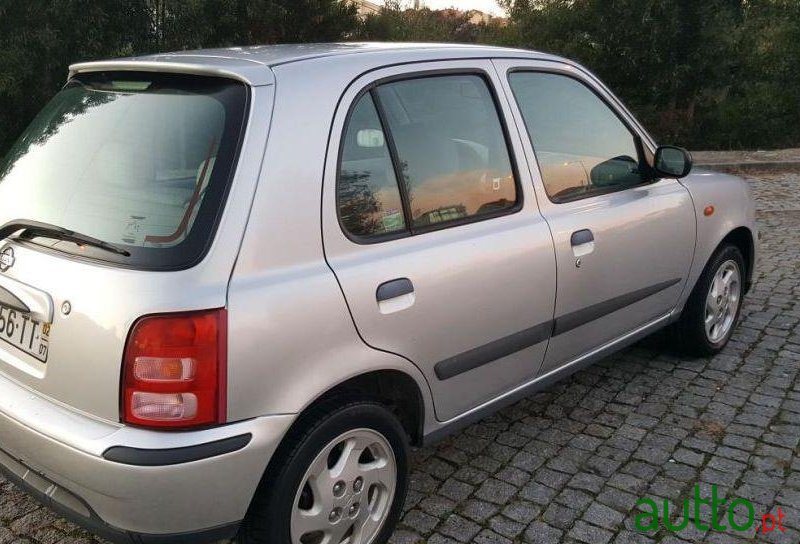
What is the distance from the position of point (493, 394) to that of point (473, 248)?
67 cm

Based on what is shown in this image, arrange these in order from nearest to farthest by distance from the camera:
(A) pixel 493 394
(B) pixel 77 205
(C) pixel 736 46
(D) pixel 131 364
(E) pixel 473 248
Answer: (D) pixel 131 364, (B) pixel 77 205, (E) pixel 473 248, (A) pixel 493 394, (C) pixel 736 46

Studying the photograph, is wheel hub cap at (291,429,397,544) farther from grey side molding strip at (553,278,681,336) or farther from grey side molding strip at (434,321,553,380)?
grey side molding strip at (553,278,681,336)

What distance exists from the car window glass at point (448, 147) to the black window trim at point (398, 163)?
0.01 meters

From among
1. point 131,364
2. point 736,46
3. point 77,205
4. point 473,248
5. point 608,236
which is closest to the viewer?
point 131,364

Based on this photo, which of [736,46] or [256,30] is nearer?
[256,30]

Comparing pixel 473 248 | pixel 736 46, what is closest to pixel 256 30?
pixel 736 46

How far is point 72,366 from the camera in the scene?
85.7 inches

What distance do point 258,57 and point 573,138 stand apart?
1.60 meters

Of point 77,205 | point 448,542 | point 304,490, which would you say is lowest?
point 448,542

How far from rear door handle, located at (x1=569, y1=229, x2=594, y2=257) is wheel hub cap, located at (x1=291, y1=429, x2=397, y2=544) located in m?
1.26

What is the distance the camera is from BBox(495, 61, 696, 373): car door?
328 centimetres

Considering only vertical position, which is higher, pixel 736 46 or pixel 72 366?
pixel 736 46

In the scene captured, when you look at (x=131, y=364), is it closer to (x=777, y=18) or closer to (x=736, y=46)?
(x=736, y=46)

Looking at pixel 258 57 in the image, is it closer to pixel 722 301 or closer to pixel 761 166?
pixel 722 301
